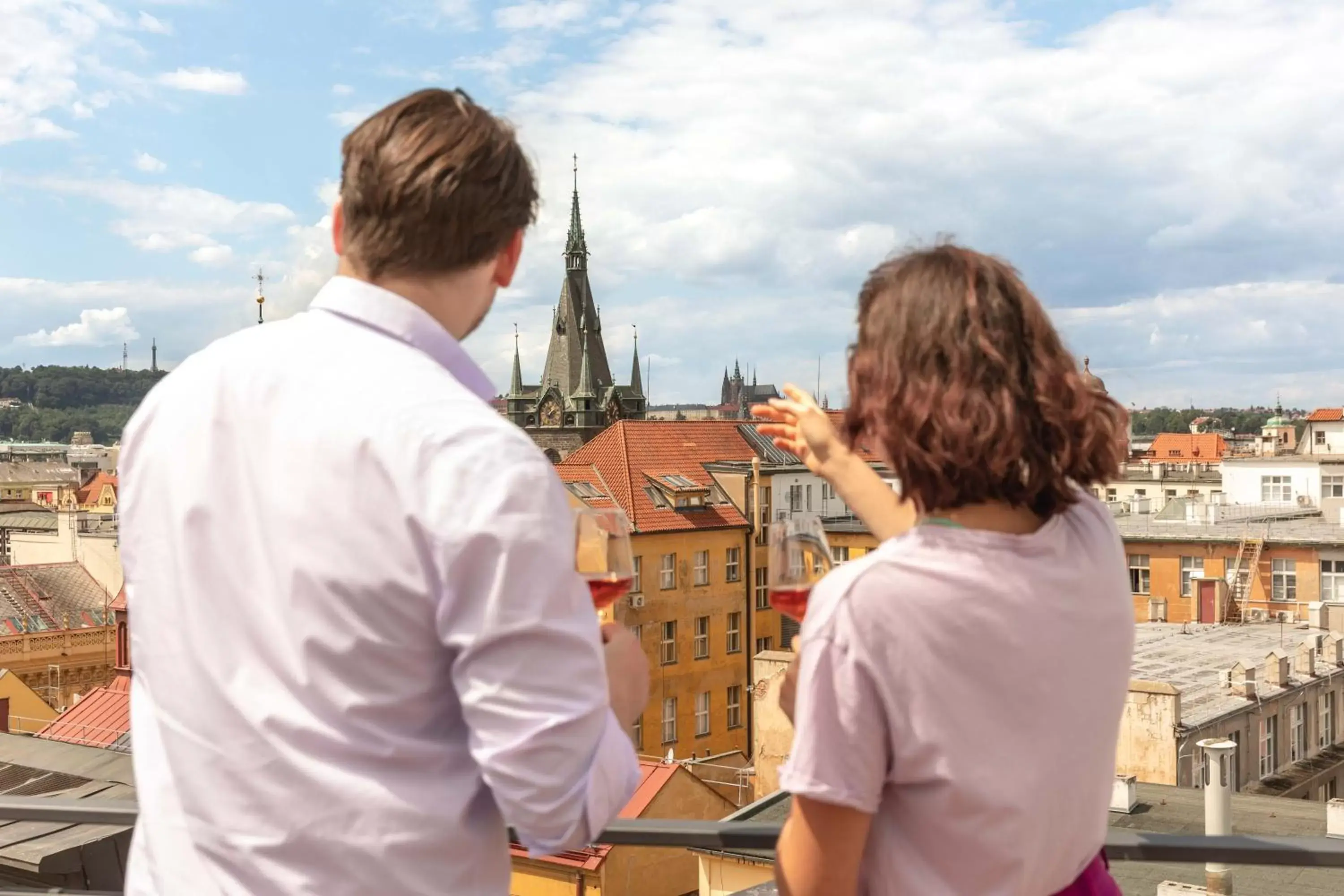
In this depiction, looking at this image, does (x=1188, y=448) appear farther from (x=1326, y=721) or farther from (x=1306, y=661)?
(x=1306, y=661)

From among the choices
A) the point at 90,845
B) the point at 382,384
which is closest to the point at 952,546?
the point at 382,384

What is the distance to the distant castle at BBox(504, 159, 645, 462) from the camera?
3398 inches

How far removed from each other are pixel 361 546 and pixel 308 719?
0.70 feet

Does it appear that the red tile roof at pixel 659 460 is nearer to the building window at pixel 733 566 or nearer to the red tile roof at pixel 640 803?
the building window at pixel 733 566

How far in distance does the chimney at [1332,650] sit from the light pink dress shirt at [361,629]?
91.4 feet

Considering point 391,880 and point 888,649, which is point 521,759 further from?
point 888,649

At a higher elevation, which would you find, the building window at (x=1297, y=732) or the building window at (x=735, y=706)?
the building window at (x=1297, y=732)

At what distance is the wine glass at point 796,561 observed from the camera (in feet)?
7.73

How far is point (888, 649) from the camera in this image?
5.75 ft

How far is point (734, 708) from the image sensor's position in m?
34.7

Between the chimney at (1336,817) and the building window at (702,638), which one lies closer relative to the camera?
the chimney at (1336,817)

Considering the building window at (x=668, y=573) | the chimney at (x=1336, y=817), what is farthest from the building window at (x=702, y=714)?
the chimney at (x=1336, y=817)

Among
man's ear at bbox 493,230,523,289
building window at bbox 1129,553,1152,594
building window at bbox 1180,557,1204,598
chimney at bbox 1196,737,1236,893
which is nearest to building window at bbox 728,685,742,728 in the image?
building window at bbox 1129,553,1152,594

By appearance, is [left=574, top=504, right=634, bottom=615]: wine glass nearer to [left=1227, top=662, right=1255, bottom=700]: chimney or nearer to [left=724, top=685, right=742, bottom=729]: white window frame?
[left=1227, top=662, right=1255, bottom=700]: chimney
